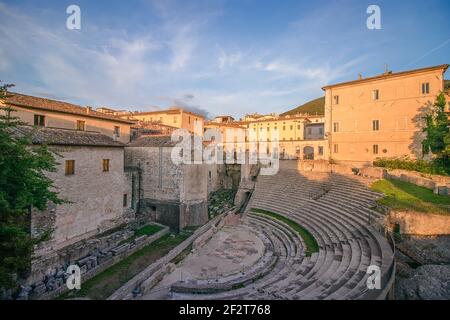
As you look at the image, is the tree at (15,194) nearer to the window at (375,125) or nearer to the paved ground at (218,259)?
the paved ground at (218,259)

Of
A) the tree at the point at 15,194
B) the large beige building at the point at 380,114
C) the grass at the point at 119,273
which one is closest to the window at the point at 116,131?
the grass at the point at 119,273

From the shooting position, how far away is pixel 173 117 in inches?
1556

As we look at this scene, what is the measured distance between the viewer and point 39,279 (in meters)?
12.2

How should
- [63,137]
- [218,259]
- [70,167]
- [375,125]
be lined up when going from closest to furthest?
[218,259]
[70,167]
[63,137]
[375,125]

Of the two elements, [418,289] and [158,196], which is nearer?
[418,289]

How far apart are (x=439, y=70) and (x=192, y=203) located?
91.0 feet

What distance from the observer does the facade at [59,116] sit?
16234mm

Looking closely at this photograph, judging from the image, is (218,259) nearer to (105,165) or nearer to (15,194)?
(15,194)

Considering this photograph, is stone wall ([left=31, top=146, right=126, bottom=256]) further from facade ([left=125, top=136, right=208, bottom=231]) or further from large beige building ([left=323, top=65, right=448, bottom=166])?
large beige building ([left=323, top=65, right=448, bottom=166])

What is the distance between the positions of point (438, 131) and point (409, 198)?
38.9 feet

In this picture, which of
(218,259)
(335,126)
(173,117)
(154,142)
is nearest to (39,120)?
(154,142)

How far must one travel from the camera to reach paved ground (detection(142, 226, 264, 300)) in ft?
38.0

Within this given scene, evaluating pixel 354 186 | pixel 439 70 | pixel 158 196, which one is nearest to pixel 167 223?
pixel 158 196
